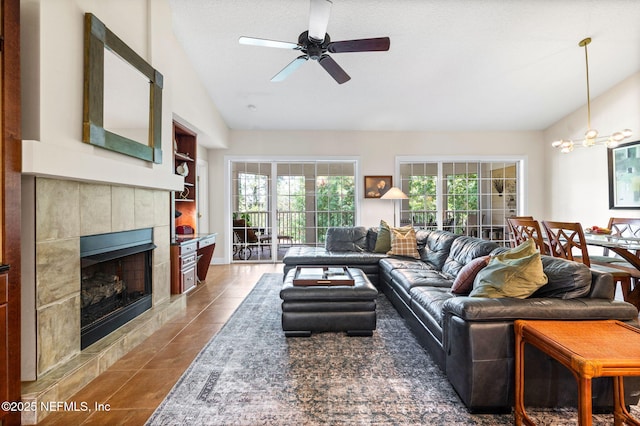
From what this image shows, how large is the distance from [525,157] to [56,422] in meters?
7.78

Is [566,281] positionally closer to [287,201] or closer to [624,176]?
[624,176]

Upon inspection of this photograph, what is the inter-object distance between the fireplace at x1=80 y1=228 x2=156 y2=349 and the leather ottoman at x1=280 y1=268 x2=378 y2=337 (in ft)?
4.58

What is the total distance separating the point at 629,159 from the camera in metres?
4.76

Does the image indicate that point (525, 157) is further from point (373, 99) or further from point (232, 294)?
point (232, 294)

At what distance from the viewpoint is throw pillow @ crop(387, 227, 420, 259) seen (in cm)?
461

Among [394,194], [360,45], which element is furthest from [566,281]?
[394,194]

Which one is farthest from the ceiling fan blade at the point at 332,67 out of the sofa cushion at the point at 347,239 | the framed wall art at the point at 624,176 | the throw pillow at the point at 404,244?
the framed wall art at the point at 624,176

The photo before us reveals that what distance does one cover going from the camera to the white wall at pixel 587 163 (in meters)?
4.82

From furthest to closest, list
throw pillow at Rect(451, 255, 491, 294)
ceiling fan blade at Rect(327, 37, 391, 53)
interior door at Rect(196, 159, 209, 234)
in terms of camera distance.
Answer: interior door at Rect(196, 159, 209, 234), ceiling fan blade at Rect(327, 37, 391, 53), throw pillow at Rect(451, 255, 491, 294)

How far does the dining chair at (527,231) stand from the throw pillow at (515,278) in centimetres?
183

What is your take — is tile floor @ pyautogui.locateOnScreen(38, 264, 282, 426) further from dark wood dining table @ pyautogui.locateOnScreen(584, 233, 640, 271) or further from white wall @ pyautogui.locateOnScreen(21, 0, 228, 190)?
dark wood dining table @ pyautogui.locateOnScreen(584, 233, 640, 271)

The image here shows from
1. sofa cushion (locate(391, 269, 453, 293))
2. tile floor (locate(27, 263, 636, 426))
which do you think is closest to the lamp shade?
sofa cushion (locate(391, 269, 453, 293))

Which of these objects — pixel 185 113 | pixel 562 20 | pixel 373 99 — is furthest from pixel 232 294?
pixel 562 20

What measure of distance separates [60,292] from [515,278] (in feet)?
9.46
